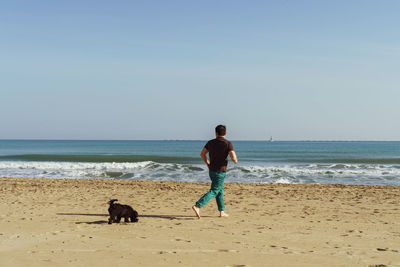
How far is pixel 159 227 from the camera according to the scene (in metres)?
6.10

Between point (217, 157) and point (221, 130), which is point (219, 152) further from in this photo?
point (221, 130)

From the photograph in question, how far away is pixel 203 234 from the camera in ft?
18.1

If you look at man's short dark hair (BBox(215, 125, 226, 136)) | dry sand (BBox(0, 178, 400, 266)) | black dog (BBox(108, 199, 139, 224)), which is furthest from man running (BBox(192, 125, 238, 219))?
black dog (BBox(108, 199, 139, 224))

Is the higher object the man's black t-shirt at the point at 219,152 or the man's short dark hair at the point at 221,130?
the man's short dark hair at the point at 221,130

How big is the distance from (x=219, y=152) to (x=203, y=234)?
1603 millimetres

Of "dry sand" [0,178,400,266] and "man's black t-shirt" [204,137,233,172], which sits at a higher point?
"man's black t-shirt" [204,137,233,172]

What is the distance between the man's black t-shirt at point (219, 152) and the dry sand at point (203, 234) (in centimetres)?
94

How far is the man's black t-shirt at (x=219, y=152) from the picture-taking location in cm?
662

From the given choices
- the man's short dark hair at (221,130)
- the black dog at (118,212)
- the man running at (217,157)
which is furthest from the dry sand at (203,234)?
the man's short dark hair at (221,130)

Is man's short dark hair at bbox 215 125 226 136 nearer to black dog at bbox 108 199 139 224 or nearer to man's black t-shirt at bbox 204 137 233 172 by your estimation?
man's black t-shirt at bbox 204 137 233 172

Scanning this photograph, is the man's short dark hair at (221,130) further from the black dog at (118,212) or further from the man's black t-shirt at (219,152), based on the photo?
the black dog at (118,212)

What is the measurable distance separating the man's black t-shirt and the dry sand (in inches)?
37.1

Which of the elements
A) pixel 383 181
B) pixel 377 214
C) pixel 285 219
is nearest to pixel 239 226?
pixel 285 219

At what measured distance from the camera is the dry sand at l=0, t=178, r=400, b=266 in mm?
4168
